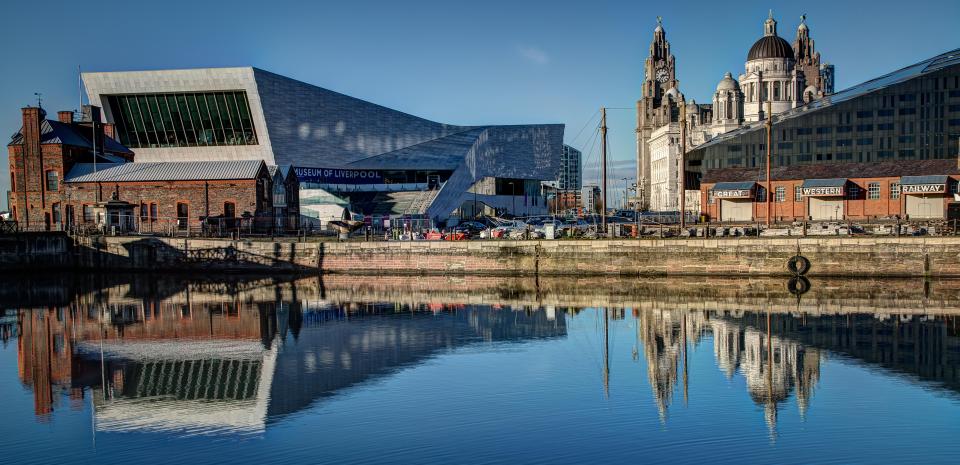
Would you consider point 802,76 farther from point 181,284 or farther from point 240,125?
point 181,284

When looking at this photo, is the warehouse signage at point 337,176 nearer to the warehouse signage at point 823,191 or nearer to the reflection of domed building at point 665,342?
the warehouse signage at point 823,191

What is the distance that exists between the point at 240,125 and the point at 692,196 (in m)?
59.1

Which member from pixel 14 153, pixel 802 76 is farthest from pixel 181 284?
pixel 802 76

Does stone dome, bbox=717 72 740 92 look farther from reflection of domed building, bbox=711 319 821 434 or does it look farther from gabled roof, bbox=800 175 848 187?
reflection of domed building, bbox=711 319 821 434

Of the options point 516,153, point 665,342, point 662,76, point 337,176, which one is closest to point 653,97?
point 662,76

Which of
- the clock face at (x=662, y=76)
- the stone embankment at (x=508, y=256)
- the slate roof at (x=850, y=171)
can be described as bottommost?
the stone embankment at (x=508, y=256)

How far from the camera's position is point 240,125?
7644 centimetres

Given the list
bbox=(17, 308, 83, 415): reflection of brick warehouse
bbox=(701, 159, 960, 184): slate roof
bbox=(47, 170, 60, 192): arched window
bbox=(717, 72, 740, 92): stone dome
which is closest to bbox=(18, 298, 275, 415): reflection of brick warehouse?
bbox=(17, 308, 83, 415): reflection of brick warehouse

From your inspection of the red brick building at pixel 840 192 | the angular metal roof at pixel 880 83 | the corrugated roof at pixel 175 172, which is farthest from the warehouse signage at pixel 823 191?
the corrugated roof at pixel 175 172

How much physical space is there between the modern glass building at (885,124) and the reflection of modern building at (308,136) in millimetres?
31778

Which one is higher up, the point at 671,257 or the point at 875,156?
the point at 875,156

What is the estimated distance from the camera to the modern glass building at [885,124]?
63562mm

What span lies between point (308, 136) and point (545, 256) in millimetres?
40533

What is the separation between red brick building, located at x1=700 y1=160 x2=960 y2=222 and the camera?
59.8 metres
